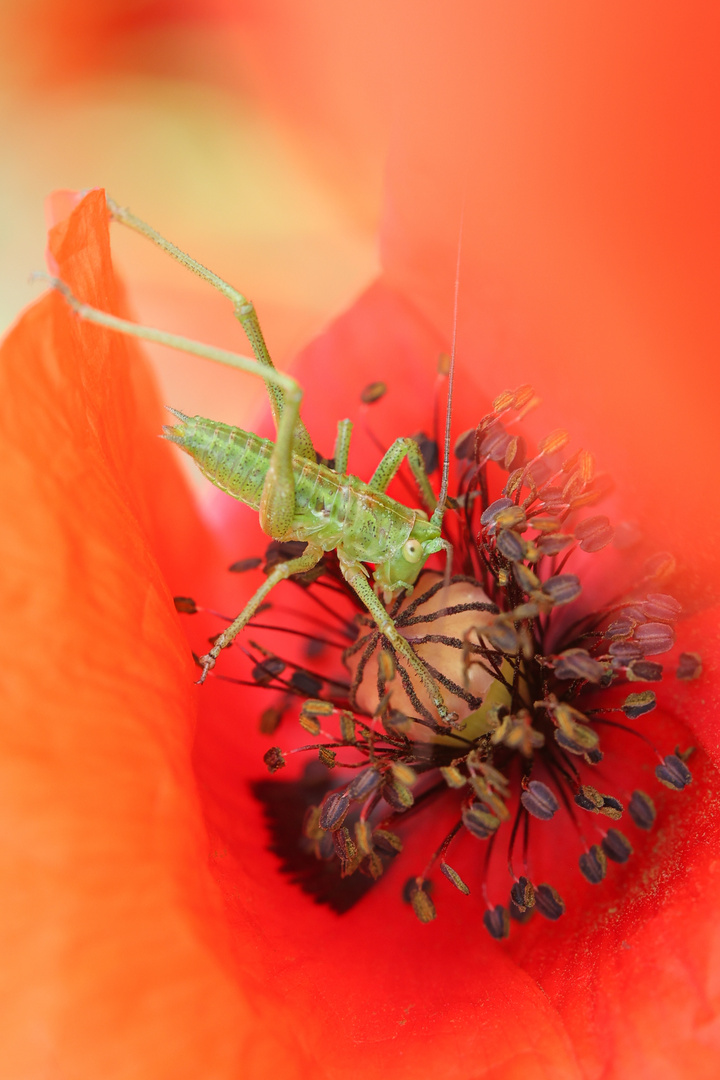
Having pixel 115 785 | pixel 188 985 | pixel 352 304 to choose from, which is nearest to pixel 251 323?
pixel 352 304

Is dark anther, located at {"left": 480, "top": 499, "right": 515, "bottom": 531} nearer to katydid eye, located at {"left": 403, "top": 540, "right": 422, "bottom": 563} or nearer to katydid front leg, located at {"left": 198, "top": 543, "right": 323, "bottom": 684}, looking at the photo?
katydid eye, located at {"left": 403, "top": 540, "right": 422, "bottom": 563}

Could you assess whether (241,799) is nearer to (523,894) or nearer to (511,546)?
(523,894)

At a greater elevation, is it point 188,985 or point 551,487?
point 551,487

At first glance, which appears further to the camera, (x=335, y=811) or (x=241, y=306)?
(x=241, y=306)

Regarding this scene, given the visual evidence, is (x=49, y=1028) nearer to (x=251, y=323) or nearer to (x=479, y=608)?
(x=479, y=608)

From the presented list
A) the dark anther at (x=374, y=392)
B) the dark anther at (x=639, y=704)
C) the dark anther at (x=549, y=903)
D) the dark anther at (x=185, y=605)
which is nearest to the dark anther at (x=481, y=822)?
the dark anther at (x=549, y=903)

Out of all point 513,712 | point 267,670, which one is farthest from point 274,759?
point 513,712

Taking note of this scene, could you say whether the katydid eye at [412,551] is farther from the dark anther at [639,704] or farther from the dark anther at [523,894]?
the dark anther at [523,894]
